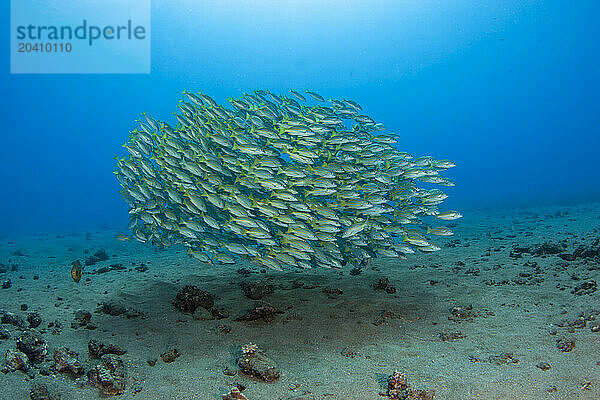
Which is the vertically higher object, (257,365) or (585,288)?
(585,288)

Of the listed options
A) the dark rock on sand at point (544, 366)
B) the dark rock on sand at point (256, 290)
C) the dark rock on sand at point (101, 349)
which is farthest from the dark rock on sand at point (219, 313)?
the dark rock on sand at point (544, 366)

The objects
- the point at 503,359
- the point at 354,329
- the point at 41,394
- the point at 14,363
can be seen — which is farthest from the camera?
the point at 354,329

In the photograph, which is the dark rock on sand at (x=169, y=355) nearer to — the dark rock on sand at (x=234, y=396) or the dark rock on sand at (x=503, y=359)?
the dark rock on sand at (x=234, y=396)

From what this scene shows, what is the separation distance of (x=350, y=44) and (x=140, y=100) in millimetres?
54598

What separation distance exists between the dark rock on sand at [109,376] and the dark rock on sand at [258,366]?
4.35 feet

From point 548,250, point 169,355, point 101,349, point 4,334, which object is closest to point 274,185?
point 169,355

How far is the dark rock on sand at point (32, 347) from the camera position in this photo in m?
4.44

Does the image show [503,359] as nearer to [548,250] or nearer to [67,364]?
[67,364]

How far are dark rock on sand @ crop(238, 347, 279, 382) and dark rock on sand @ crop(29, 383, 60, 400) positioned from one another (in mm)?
1911

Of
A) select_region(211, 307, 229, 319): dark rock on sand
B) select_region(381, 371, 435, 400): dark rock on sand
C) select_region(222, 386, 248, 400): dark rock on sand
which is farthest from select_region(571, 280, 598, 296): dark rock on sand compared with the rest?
select_region(211, 307, 229, 319): dark rock on sand

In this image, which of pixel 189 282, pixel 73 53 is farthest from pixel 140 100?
pixel 189 282

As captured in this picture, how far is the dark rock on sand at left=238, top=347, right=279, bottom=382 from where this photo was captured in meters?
4.20

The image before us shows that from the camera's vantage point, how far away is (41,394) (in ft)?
12.0

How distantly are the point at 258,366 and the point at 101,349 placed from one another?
7.06ft
